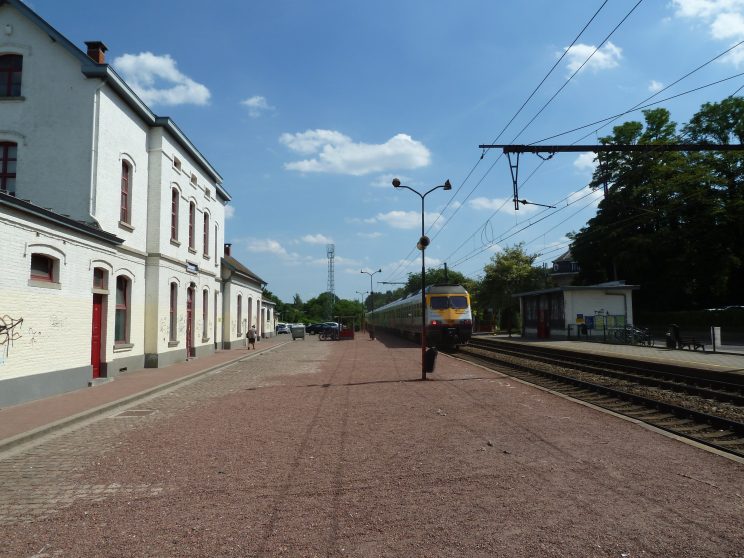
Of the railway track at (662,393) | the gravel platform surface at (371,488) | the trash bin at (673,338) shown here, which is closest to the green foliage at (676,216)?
the trash bin at (673,338)

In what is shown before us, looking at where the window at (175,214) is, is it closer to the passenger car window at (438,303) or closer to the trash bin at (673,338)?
the passenger car window at (438,303)

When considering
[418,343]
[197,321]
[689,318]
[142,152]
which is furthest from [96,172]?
[689,318]

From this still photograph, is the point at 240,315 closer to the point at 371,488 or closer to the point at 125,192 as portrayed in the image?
the point at 125,192

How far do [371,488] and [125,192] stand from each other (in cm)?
1588

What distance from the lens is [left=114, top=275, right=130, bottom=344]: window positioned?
1766 centimetres

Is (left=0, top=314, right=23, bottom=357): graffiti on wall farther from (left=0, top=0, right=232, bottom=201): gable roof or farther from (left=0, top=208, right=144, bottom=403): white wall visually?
(left=0, top=0, right=232, bottom=201): gable roof

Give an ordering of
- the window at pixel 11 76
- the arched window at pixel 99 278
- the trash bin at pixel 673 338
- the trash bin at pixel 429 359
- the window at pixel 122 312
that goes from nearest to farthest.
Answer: the arched window at pixel 99 278 < the trash bin at pixel 429 359 < the window at pixel 11 76 < the window at pixel 122 312 < the trash bin at pixel 673 338

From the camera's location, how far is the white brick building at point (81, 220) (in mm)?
11617

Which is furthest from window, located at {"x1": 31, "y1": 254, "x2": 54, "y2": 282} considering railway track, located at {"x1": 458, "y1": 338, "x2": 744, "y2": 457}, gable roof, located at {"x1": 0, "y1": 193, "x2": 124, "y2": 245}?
railway track, located at {"x1": 458, "y1": 338, "x2": 744, "y2": 457}

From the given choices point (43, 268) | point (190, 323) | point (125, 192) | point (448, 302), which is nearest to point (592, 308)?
point (448, 302)

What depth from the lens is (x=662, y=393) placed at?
1274cm

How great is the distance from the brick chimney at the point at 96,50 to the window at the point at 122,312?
22.7 ft

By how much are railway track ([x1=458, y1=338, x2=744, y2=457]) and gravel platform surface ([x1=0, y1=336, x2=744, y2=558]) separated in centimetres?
92

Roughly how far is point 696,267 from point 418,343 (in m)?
24.2
